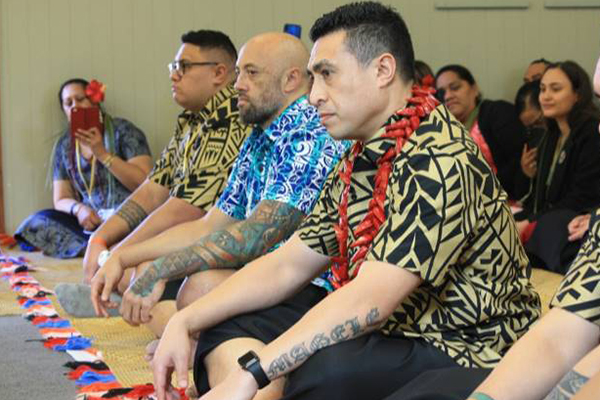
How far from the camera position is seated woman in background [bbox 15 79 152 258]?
5059mm

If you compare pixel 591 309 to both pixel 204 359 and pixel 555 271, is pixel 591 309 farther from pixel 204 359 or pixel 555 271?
pixel 555 271

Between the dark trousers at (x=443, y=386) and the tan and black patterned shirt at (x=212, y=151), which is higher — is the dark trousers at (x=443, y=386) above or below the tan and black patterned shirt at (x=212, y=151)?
above

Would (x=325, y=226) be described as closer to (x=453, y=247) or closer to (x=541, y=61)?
(x=453, y=247)

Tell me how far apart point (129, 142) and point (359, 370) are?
385 centimetres

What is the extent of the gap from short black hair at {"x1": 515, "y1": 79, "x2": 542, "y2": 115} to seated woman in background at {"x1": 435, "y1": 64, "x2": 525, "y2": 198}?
10 centimetres

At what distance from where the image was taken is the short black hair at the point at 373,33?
1864mm

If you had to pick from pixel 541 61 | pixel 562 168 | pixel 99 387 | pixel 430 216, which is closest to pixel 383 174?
pixel 430 216

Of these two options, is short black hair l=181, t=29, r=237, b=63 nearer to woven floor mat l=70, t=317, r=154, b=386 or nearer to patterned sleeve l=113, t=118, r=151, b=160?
woven floor mat l=70, t=317, r=154, b=386

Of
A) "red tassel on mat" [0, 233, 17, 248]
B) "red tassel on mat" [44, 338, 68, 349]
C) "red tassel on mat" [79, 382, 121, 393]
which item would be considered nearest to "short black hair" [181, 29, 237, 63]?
"red tassel on mat" [44, 338, 68, 349]

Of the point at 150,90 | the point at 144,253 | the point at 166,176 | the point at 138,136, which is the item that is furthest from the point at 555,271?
the point at 150,90

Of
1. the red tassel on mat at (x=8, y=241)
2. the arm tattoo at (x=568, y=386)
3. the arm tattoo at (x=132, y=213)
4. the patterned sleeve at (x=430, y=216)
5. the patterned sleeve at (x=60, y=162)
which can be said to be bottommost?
the red tassel on mat at (x=8, y=241)

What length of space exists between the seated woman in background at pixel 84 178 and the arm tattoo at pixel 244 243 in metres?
2.72

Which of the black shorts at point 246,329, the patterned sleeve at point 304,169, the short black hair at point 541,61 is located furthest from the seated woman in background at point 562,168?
the black shorts at point 246,329

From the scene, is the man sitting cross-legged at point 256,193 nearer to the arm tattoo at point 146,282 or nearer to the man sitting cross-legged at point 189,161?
the arm tattoo at point 146,282
